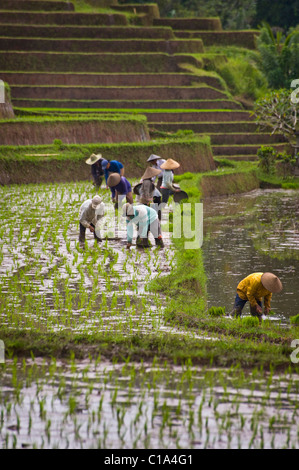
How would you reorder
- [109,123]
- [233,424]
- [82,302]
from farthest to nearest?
1. [109,123]
2. [82,302]
3. [233,424]

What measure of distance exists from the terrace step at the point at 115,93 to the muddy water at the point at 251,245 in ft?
30.1

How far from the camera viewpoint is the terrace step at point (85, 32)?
29.4 meters

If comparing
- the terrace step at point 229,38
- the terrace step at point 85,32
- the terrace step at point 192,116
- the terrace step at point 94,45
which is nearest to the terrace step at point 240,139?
the terrace step at point 192,116

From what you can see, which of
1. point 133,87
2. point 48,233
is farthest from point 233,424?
point 133,87

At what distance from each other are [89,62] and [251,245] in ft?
59.6

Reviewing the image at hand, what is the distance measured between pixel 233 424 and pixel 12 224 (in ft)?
24.6

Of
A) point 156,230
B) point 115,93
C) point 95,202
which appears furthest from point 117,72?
point 95,202

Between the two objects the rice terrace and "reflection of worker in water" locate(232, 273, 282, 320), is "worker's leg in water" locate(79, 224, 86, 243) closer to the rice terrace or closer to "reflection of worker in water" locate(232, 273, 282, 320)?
the rice terrace

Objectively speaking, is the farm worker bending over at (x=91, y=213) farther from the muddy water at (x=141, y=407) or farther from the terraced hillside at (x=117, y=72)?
the terraced hillside at (x=117, y=72)

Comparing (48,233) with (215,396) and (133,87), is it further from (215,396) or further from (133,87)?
(133,87)

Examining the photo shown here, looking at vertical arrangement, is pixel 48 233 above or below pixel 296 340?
above

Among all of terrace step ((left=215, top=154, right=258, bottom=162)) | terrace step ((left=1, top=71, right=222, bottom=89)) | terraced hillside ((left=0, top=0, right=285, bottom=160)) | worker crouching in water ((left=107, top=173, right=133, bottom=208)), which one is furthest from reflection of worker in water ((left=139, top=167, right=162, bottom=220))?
terrace step ((left=1, top=71, right=222, bottom=89))

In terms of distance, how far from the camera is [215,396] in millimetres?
4898

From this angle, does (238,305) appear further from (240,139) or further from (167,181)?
(240,139)
